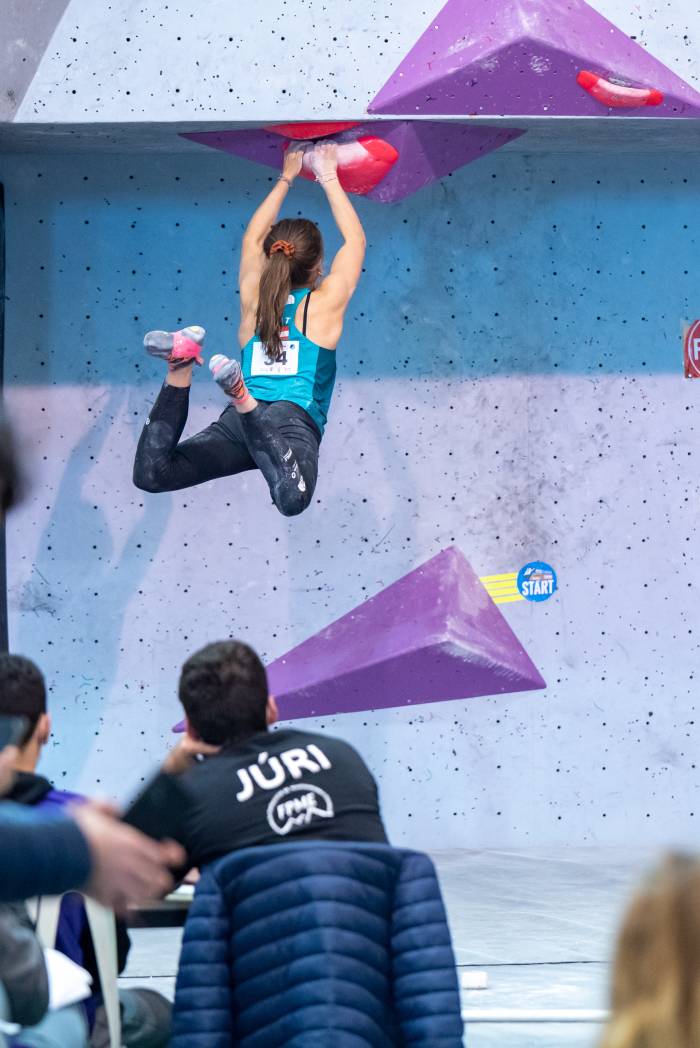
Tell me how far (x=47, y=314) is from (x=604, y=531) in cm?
246

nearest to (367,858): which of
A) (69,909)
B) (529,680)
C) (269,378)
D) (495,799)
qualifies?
(69,909)

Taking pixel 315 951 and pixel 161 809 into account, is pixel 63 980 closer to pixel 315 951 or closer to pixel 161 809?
pixel 161 809

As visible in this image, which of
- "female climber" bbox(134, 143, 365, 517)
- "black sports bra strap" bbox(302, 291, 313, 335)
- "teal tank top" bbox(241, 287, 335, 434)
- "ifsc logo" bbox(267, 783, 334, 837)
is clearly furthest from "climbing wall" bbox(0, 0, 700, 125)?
"ifsc logo" bbox(267, 783, 334, 837)

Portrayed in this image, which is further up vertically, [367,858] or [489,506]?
[489,506]

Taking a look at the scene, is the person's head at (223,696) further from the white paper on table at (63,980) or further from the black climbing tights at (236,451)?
the black climbing tights at (236,451)

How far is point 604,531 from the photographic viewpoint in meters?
5.45

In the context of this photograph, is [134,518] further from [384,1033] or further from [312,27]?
[384,1033]

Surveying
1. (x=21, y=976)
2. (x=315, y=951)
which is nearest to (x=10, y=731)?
(x=21, y=976)

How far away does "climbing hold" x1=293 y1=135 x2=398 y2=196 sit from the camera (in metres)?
4.59

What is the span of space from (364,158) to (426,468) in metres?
1.37

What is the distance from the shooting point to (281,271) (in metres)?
4.45

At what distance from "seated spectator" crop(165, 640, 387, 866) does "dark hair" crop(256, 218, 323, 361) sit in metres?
2.47

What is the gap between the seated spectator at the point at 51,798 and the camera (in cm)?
203

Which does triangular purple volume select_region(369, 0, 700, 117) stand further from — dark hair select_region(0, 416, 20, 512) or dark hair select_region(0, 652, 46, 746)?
dark hair select_region(0, 416, 20, 512)
